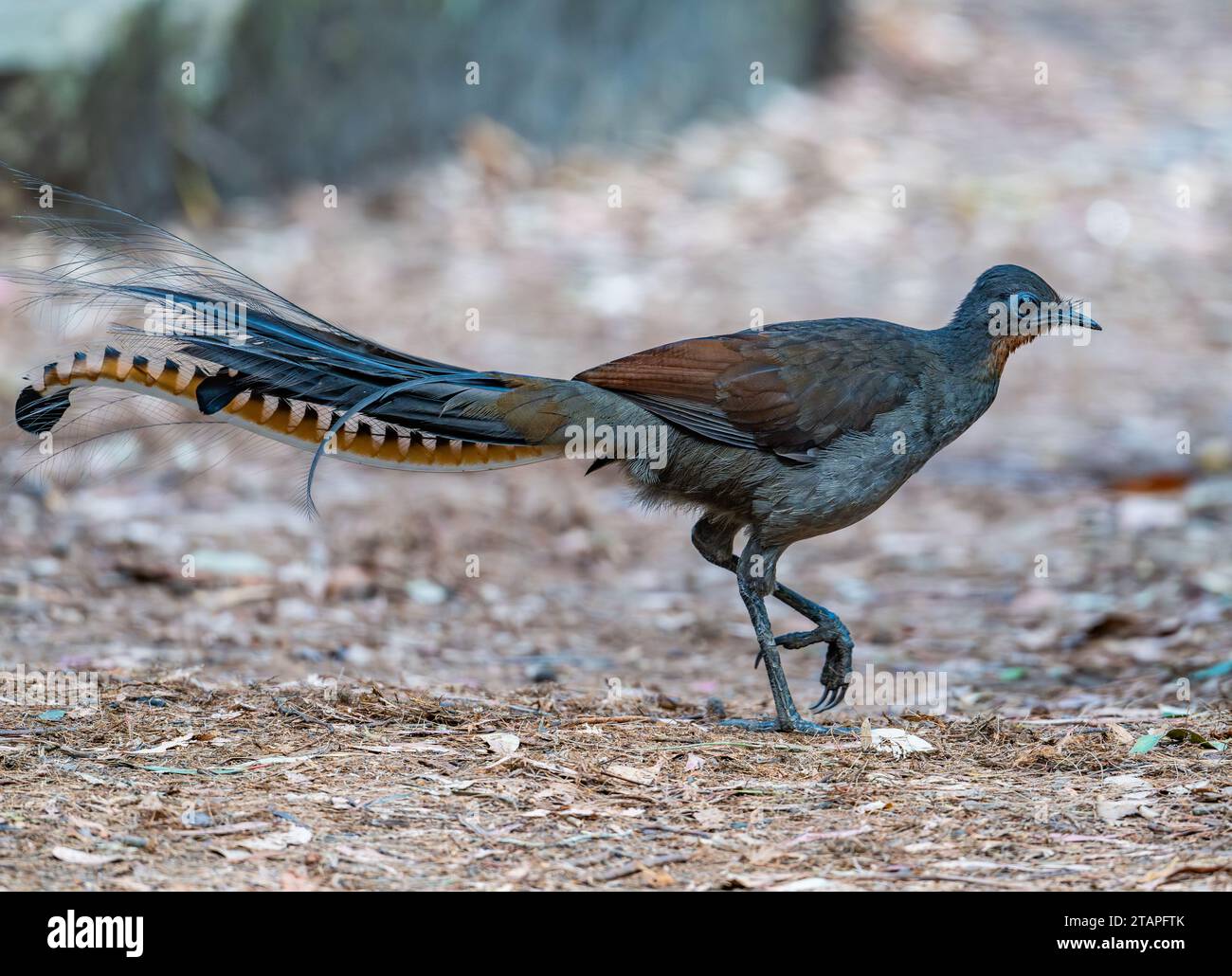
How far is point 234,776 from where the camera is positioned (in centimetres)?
396

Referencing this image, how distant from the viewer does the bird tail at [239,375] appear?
14.2ft

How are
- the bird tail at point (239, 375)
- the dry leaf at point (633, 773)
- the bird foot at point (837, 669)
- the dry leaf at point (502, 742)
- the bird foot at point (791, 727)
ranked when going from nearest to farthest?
1. the dry leaf at point (633, 773)
2. the dry leaf at point (502, 742)
3. the bird tail at point (239, 375)
4. the bird foot at point (791, 727)
5. the bird foot at point (837, 669)

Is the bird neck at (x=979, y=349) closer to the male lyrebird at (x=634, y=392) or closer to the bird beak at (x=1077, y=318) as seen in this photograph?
the male lyrebird at (x=634, y=392)

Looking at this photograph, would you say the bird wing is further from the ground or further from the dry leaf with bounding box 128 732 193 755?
the dry leaf with bounding box 128 732 193 755

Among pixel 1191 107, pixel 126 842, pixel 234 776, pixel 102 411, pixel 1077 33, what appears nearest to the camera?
pixel 126 842

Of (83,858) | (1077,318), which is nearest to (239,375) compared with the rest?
(83,858)

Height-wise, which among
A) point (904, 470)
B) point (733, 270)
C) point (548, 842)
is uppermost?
point (733, 270)

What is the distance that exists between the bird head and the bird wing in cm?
24

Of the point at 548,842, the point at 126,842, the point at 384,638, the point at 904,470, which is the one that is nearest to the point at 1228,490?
the point at 904,470

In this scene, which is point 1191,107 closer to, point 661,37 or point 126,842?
point 661,37

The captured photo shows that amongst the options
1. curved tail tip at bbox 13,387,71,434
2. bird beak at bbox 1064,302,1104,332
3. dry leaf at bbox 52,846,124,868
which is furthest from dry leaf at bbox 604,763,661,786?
bird beak at bbox 1064,302,1104,332

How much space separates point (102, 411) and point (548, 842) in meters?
2.03

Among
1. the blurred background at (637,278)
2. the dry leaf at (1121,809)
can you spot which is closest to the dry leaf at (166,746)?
the blurred background at (637,278)

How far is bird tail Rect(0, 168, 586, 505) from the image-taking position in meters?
4.33
